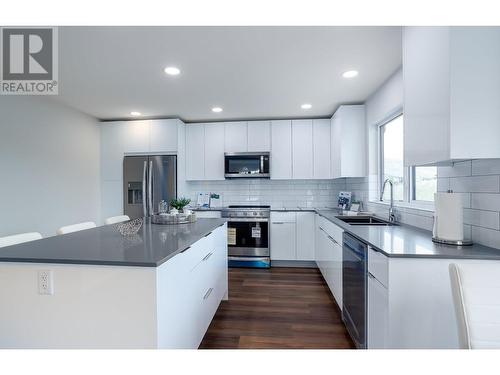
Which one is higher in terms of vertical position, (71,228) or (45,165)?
(45,165)

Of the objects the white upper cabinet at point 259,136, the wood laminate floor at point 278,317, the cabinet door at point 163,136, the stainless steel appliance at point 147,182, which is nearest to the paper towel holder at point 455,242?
the wood laminate floor at point 278,317

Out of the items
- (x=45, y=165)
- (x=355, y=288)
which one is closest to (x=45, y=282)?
(x=355, y=288)

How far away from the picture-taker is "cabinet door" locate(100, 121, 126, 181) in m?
4.09

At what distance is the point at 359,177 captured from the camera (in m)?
3.55

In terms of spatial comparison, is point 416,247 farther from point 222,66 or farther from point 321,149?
point 321,149

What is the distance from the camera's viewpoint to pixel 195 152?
4.25 meters

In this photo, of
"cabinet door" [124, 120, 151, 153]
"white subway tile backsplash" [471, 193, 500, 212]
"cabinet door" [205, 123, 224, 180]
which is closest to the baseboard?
"cabinet door" [205, 123, 224, 180]

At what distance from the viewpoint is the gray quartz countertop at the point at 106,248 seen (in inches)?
46.4

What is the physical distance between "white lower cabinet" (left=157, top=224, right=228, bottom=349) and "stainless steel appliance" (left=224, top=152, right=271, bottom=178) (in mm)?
1785

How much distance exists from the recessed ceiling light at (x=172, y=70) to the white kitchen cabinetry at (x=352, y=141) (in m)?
2.20

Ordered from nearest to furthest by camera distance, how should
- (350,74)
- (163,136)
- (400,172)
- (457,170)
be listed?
(457,170), (350,74), (400,172), (163,136)

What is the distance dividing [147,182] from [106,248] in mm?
2696

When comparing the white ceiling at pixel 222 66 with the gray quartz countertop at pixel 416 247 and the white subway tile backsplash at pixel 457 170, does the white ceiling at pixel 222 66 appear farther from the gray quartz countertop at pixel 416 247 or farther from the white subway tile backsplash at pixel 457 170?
the gray quartz countertop at pixel 416 247
